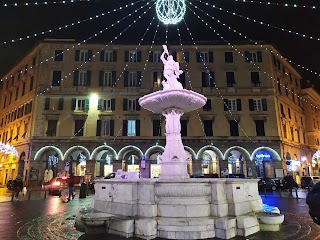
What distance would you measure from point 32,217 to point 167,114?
256 inches

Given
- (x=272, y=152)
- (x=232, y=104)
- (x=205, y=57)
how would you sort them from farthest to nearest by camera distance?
(x=205, y=57) → (x=232, y=104) → (x=272, y=152)

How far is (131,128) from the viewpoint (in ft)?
98.8

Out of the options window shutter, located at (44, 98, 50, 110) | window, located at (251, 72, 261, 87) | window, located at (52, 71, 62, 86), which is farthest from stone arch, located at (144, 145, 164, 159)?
window, located at (251, 72, 261, 87)

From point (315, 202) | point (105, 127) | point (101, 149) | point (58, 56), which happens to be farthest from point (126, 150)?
point (315, 202)

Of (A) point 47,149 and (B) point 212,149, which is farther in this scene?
(B) point 212,149

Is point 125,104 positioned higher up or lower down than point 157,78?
lower down

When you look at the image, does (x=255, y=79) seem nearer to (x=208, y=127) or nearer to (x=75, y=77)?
(x=208, y=127)

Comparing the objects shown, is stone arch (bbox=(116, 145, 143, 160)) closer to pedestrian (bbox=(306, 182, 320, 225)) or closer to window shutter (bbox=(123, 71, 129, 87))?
window shutter (bbox=(123, 71, 129, 87))

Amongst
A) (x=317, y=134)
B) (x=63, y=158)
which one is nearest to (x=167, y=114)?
(x=63, y=158)

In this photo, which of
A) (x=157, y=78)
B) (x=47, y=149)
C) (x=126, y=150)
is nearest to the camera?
(x=47, y=149)

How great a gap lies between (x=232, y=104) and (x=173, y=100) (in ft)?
73.3

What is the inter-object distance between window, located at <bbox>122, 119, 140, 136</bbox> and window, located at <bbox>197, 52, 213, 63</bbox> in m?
11.0

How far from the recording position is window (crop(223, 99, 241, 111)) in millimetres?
30922

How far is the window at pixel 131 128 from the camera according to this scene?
30.0 metres
